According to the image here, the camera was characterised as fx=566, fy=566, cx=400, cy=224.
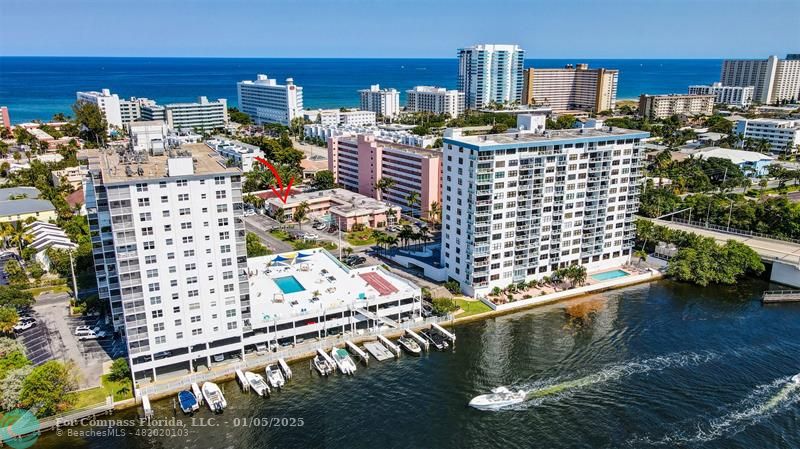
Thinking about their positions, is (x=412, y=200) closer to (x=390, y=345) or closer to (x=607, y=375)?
(x=390, y=345)

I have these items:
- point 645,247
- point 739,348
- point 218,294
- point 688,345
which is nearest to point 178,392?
point 218,294

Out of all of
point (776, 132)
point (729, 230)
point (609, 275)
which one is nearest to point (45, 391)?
point (609, 275)

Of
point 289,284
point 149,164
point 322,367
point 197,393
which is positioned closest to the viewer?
point 197,393

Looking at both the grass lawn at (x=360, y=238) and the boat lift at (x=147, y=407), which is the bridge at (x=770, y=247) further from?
the boat lift at (x=147, y=407)

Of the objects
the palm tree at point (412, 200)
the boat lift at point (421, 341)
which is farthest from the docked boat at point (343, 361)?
the palm tree at point (412, 200)

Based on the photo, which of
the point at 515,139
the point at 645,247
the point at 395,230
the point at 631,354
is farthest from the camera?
the point at 395,230

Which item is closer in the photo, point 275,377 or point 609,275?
point 275,377

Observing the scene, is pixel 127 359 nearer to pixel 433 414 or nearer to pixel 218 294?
pixel 218 294
